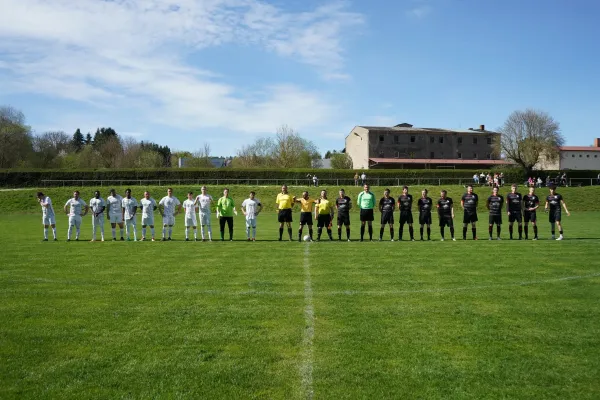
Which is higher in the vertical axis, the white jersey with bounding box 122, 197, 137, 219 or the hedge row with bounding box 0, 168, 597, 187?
the hedge row with bounding box 0, 168, 597, 187

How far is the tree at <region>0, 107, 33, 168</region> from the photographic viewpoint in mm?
70000

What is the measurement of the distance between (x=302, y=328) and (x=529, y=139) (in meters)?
73.0

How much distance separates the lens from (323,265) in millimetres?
12766

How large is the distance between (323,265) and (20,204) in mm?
39426

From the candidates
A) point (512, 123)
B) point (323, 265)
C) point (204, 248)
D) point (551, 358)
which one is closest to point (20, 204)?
point (204, 248)

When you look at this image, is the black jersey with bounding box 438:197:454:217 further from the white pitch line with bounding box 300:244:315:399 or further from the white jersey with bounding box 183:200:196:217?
the white pitch line with bounding box 300:244:315:399

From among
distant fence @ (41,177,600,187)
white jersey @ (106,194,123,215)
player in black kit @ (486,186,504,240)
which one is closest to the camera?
player in black kit @ (486,186,504,240)

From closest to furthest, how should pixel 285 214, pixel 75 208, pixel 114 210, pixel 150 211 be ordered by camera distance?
pixel 285 214, pixel 150 211, pixel 75 208, pixel 114 210

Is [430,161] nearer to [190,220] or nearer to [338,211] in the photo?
[338,211]

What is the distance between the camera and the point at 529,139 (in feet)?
234

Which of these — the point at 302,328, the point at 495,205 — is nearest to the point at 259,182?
the point at 495,205

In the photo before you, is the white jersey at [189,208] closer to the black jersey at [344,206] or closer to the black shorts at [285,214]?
the black shorts at [285,214]

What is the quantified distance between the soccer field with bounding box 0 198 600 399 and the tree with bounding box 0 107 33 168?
66.4m

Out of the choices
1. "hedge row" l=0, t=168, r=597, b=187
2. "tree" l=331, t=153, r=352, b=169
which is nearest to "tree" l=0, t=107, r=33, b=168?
"hedge row" l=0, t=168, r=597, b=187
